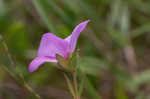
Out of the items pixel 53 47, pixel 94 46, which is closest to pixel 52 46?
pixel 53 47

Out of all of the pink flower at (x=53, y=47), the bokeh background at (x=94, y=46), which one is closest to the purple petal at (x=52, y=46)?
the pink flower at (x=53, y=47)

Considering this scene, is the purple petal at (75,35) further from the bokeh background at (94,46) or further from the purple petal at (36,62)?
the bokeh background at (94,46)

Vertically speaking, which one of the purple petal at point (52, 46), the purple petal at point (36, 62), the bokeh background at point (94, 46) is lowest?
the bokeh background at point (94, 46)

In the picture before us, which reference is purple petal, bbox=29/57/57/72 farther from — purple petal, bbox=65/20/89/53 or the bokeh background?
the bokeh background

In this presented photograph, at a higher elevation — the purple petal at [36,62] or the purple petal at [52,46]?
the purple petal at [52,46]

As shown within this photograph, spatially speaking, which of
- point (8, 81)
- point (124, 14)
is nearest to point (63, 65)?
point (8, 81)

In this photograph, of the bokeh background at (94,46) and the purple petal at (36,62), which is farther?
the bokeh background at (94,46)
